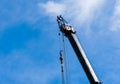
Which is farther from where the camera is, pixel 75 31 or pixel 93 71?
pixel 75 31

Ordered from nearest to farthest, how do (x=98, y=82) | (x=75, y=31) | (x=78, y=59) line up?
(x=98, y=82) < (x=78, y=59) < (x=75, y=31)

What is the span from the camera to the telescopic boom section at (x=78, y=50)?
52188 millimetres

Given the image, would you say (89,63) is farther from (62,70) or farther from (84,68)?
(62,70)

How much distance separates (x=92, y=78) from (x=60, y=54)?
857 centimetres

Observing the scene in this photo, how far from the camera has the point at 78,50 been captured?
55.8 meters

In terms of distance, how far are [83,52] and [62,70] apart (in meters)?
3.79

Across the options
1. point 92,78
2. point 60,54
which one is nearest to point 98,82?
point 92,78

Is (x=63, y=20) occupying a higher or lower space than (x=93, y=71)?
higher

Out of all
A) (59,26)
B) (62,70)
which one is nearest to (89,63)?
(62,70)

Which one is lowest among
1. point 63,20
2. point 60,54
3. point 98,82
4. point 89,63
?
point 98,82

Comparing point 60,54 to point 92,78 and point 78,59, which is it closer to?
point 78,59

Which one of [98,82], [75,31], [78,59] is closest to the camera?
[98,82]

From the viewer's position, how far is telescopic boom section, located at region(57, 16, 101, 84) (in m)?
52.2

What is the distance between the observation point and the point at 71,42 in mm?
57812
